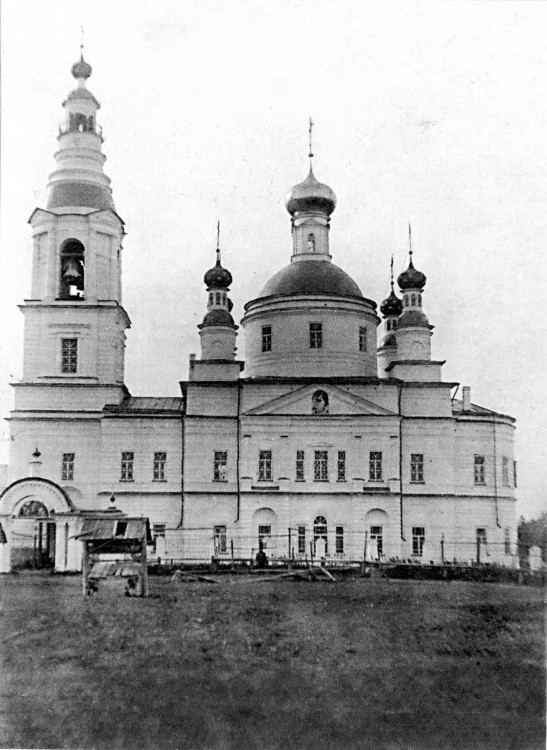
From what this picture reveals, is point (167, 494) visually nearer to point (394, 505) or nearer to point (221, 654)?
point (394, 505)

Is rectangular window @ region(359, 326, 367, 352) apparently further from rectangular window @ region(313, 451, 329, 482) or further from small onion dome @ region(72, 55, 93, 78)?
small onion dome @ region(72, 55, 93, 78)

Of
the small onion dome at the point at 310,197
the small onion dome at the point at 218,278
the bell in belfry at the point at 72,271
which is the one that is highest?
the small onion dome at the point at 310,197

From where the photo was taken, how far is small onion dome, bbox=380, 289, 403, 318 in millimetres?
47406

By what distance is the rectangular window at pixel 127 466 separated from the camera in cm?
3788

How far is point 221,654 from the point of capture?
14477 mm

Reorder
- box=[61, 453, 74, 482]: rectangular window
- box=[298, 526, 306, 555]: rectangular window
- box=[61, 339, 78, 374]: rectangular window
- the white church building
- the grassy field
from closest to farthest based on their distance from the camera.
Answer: the grassy field < box=[298, 526, 306, 555]: rectangular window < the white church building < box=[61, 453, 74, 482]: rectangular window < box=[61, 339, 78, 374]: rectangular window

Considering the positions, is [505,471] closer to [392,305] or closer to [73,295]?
[392,305]

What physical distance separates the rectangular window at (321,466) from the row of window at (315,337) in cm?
523

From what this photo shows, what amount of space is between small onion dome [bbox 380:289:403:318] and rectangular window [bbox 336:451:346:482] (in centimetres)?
1210

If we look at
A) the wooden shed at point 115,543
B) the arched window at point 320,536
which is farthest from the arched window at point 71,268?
the wooden shed at point 115,543

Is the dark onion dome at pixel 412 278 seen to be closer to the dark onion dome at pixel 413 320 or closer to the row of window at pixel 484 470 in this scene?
the dark onion dome at pixel 413 320

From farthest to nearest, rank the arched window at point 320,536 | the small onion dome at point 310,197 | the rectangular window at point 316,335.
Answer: the small onion dome at point 310,197 < the rectangular window at point 316,335 < the arched window at point 320,536

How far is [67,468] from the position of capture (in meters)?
37.6

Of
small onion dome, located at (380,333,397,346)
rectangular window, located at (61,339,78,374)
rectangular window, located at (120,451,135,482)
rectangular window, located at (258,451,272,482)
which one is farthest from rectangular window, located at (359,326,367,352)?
rectangular window, located at (61,339,78,374)
